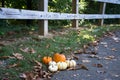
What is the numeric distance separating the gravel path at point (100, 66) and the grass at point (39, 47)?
399 mm

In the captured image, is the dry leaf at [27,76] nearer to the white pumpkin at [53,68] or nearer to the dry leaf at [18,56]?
the white pumpkin at [53,68]

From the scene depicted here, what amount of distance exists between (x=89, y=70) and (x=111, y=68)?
0.47m

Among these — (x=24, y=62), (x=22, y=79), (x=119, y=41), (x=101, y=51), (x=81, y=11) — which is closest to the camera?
(x=22, y=79)

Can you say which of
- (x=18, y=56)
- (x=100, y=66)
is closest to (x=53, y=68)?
(x=18, y=56)

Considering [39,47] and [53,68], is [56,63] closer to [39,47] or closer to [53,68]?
[53,68]

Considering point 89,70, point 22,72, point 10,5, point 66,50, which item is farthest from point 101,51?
point 10,5

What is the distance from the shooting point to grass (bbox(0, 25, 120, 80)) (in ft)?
12.5

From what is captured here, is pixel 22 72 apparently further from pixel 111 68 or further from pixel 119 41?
pixel 119 41

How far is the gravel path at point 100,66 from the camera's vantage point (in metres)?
3.99

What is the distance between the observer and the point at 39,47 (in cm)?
493

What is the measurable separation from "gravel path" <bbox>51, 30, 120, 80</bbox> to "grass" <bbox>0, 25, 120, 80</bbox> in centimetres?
40

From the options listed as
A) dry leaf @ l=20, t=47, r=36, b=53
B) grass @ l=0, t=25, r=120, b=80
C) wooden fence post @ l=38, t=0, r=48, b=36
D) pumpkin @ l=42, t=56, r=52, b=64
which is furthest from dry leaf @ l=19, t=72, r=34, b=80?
wooden fence post @ l=38, t=0, r=48, b=36

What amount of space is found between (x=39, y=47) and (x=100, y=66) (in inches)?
48.6

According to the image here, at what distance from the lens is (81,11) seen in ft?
37.7
